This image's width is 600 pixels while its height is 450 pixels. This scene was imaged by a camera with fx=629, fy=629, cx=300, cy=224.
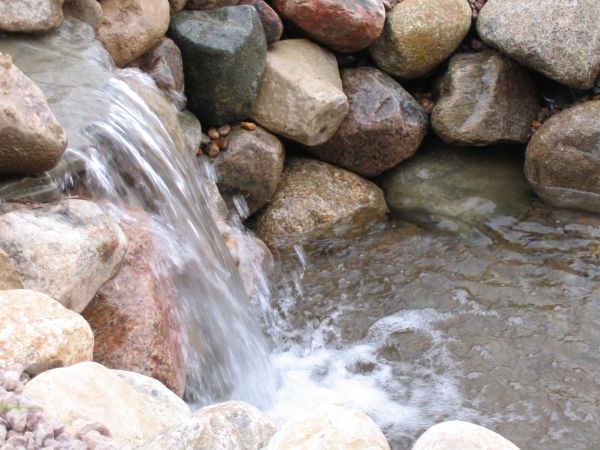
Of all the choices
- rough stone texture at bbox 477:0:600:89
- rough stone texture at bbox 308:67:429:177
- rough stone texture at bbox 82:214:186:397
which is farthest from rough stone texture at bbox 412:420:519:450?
rough stone texture at bbox 477:0:600:89

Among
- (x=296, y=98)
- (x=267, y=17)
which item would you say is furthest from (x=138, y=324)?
(x=267, y=17)

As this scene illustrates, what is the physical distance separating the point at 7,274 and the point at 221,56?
9.22 feet

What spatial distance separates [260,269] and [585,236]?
2.62 metres

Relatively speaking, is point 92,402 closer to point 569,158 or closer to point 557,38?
point 569,158

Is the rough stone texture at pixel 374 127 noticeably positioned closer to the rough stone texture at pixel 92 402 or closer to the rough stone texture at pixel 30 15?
the rough stone texture at pixel 30 15

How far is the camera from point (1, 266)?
7.16 feet

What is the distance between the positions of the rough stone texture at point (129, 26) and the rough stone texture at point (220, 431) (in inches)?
118

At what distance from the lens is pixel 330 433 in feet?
5.60

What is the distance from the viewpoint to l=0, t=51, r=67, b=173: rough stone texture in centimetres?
254

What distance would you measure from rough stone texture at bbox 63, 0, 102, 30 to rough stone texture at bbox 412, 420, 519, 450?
333 cm

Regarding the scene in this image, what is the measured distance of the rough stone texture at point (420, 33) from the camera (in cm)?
543

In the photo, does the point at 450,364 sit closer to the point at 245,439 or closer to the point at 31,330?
the point at 245,439

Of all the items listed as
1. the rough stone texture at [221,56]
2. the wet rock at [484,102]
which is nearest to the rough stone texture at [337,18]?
the rough stone texture at [221,56]

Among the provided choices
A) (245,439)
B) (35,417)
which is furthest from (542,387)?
(35,417)
